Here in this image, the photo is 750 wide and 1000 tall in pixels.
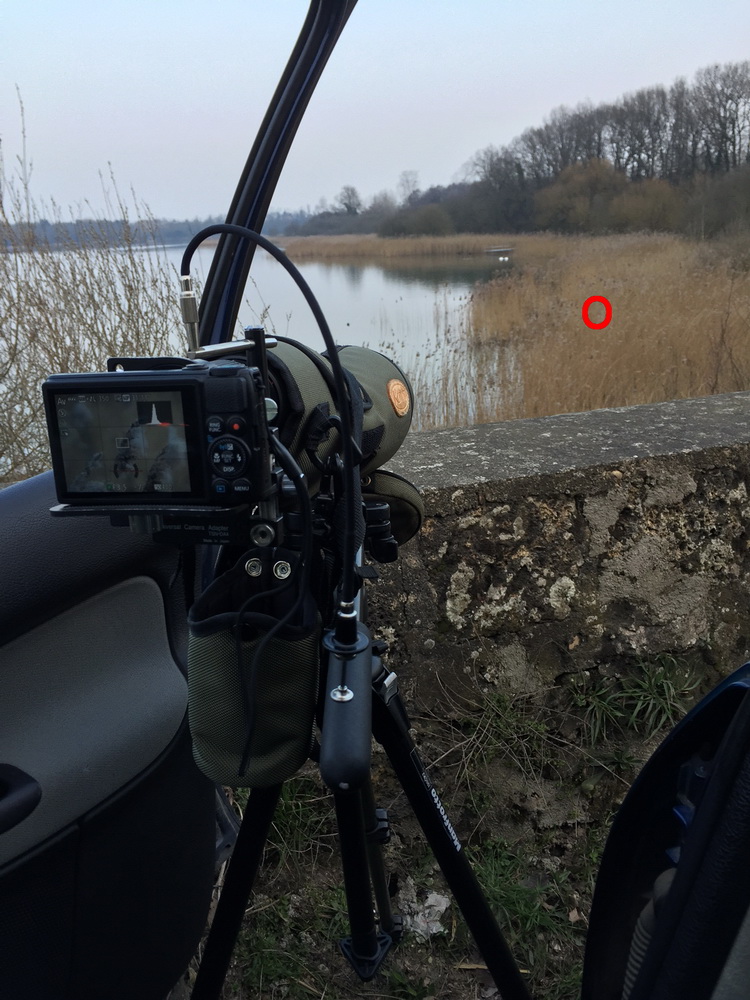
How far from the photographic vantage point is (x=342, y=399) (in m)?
0.69

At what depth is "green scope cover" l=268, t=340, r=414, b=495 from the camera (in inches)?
29.7

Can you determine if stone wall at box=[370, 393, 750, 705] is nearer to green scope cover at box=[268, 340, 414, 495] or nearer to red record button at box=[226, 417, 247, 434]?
green scope cover at box=[268, 340, 414, 495]

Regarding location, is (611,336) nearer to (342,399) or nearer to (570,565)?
(570,565)

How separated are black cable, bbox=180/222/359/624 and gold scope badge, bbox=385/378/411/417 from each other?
240 millimetres

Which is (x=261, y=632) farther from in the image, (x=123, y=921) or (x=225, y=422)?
(x=123, y=921)

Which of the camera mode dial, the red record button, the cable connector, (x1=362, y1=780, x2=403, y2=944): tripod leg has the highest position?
the cable connector

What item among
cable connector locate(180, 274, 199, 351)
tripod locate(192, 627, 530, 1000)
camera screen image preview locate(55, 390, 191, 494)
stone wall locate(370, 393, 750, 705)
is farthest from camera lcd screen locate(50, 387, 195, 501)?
stone wall locate(370, 393, 750, 705)

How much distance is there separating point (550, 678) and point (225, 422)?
4.68ft

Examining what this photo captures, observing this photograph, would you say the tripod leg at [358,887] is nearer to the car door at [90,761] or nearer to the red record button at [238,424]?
the car door at [90,761]

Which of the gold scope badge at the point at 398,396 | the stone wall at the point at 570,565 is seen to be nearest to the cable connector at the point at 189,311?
the gold scope badge at the point at 398,396

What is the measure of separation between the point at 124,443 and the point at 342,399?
7.7 inches

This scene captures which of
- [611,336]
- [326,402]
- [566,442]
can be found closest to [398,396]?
[326,402]

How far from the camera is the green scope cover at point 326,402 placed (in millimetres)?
755

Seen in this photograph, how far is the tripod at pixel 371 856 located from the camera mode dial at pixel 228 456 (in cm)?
21
